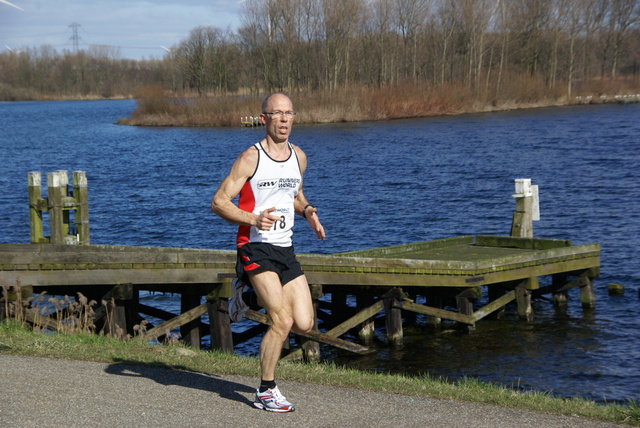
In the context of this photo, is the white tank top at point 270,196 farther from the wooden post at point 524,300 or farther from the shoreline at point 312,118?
the shoreline at point 312,118

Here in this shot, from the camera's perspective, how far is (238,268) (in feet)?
22.7

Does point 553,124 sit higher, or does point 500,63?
point 500,63

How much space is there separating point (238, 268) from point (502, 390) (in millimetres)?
2818

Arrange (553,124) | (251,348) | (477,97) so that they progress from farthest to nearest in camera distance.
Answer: (477,97) → (553,124) → (251,348)

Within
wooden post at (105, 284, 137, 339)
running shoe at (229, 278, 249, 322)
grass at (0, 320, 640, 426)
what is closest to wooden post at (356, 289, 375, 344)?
wooden post at (105, 284, 137, 339)

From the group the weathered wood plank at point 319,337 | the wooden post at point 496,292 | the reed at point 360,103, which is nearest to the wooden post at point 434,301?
the wooden post at point 496,292

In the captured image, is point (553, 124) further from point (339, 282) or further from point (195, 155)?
point (339, 282)

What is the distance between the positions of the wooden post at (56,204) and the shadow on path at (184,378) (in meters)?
8.60

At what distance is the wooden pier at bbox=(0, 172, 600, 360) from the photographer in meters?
12.2

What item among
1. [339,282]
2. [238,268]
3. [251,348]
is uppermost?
[238,268]

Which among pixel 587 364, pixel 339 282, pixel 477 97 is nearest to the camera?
pixel 339 282

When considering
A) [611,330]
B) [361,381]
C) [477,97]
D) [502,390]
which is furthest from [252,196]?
[477,97]

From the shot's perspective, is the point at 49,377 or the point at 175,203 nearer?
the point at 49,377

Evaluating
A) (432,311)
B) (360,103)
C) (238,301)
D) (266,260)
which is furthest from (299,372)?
(360,103)
